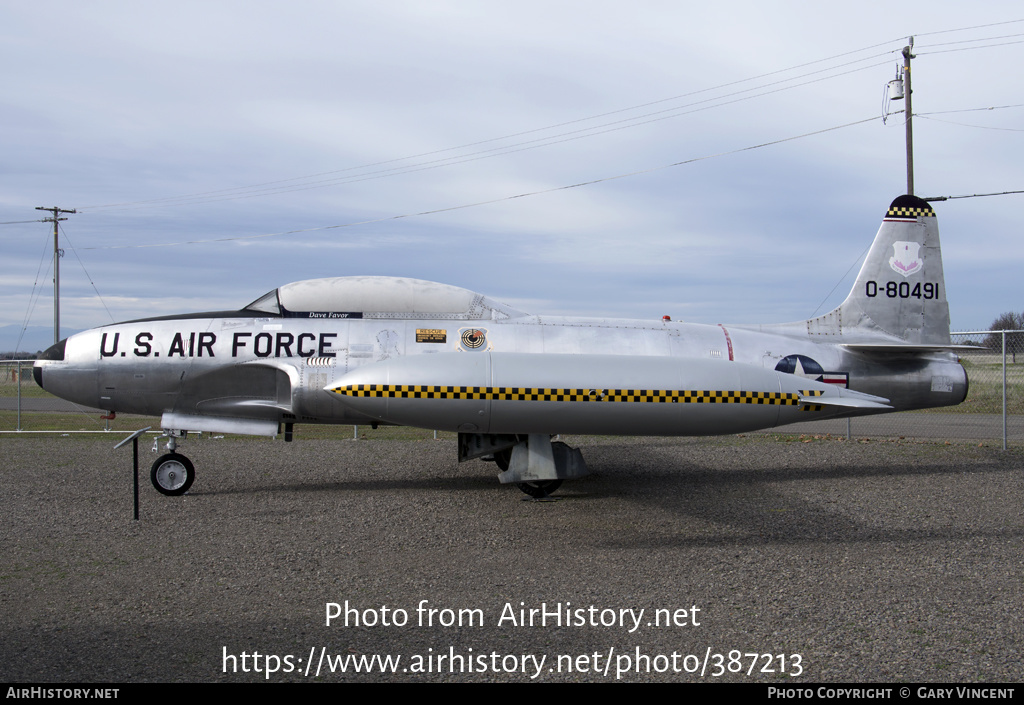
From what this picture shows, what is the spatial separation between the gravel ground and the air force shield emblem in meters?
3.14

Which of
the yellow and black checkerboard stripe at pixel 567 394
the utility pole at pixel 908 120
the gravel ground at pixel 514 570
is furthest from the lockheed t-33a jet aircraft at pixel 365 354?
the utility pole at pixel 908 120

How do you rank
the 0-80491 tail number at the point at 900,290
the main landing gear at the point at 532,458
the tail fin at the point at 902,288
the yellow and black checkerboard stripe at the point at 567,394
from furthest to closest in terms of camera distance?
the 0-80491 tail number at the point at 900,290
the tail fin at the point at 902,288
the main landing gear at the point at 532,458
the yellow and black checkerboard stripe at the point at 567,394

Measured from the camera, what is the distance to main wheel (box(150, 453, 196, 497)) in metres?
9.67

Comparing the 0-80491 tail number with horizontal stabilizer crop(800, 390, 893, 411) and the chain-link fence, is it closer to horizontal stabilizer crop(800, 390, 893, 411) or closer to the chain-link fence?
the chain-link fence

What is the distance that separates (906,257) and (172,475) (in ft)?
35.9

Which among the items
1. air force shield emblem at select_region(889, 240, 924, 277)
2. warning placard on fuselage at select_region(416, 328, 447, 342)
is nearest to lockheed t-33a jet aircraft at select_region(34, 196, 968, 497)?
warning placard on fuselage at select_region(416, 328, 447, 342)

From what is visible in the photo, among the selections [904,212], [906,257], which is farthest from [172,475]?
[904,212]

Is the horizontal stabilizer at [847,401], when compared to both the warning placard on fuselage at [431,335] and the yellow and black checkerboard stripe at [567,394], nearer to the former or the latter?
the yellow and black checkerboard stripe at [567,394]

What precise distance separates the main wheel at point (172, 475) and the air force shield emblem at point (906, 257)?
34.4 feet

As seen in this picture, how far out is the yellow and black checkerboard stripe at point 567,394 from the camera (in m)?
7.13

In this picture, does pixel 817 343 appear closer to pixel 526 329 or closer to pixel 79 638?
pixel 526 329

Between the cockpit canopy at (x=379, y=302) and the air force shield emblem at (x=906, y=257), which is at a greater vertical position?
the air force shield emblem at (x=906, y=257)

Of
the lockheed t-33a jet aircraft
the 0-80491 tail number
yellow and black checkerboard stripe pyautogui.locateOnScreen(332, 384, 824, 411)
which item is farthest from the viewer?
the 0-80491 tail number

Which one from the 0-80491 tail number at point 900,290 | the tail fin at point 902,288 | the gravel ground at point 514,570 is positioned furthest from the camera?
the 0-80491 tail number at point 900,290
